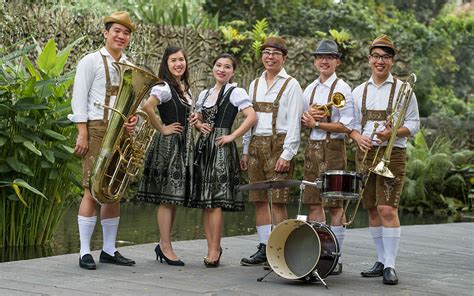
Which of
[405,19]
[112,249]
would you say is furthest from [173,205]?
[405,19]

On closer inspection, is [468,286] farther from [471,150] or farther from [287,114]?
[471,150]

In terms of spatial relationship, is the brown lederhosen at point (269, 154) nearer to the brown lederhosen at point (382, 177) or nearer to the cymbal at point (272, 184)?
the brown lederhosen at point (382, 177)

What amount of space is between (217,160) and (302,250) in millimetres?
1178

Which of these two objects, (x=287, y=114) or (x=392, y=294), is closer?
(x=392, y=294)

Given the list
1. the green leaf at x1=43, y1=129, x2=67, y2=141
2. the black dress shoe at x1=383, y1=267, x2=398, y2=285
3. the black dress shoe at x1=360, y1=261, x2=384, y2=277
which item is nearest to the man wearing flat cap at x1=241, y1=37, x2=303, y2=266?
the black dress shoe at x1=360, y1=261, x2=384, y2=277

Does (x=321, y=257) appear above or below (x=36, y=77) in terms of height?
below

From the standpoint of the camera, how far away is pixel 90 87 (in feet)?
25.9

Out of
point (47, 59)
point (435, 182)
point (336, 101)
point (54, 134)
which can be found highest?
point (47, 59)

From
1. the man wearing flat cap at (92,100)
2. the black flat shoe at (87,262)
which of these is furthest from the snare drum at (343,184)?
the black flat shoe at (87,262)

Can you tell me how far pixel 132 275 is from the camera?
25.0ft

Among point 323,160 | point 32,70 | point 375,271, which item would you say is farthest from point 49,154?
point 375,271

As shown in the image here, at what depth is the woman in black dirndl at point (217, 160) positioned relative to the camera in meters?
8.24

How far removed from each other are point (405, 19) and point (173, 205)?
18806 millimetres

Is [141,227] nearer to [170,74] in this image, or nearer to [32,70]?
[32,70]
